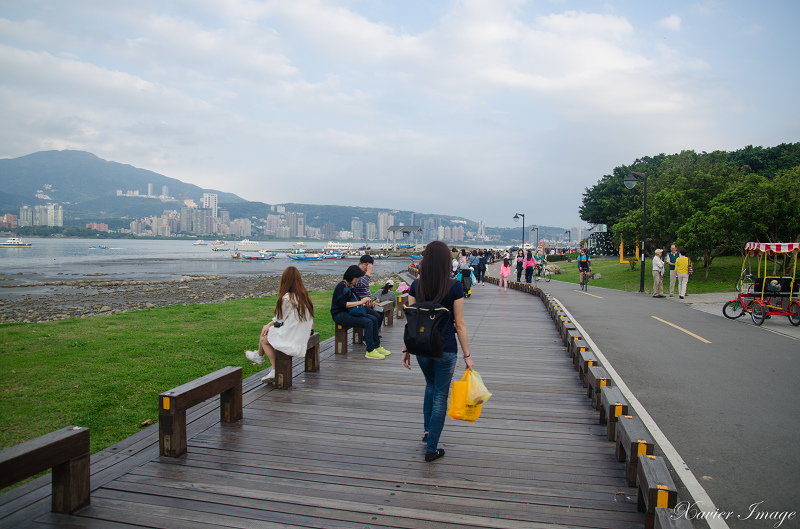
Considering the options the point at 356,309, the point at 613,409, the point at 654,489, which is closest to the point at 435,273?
the point at 654,489

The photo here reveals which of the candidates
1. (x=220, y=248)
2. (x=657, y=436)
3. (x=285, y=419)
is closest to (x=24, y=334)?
(x=285, y=419)

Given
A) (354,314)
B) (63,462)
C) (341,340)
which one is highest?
(354,314)

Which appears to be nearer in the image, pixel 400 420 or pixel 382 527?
pixel 382 527

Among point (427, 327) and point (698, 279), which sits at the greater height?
point (427, 327)

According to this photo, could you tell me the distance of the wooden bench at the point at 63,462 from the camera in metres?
2.92

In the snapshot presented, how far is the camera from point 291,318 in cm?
598

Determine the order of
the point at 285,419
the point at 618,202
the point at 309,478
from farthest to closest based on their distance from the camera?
the point at 618,202 < the point at 285,419 < the point at 309,478

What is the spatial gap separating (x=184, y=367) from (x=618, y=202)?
192 ft

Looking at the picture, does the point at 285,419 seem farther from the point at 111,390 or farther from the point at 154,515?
the point at 111,390

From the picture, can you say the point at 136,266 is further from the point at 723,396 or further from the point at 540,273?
the point at 723,396

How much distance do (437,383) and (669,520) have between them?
1.92m

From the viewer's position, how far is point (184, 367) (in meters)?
8.10

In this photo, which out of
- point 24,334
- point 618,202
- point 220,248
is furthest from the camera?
point 220,248

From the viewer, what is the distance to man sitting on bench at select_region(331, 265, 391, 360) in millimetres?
7941
